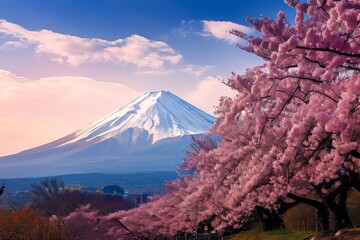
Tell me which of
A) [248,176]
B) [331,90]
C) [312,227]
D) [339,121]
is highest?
[331,90]

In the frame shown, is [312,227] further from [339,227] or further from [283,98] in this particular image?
[283,98]

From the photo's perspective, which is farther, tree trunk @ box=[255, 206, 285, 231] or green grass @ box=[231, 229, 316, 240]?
tree trunk @ box=[255, 206, 285, 231]

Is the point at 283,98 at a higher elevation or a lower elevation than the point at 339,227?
higher

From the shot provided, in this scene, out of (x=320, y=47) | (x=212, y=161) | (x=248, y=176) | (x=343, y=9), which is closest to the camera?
(x=343, y=9)

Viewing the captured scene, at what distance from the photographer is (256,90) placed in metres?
9.44

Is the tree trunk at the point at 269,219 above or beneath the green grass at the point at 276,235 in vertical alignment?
above

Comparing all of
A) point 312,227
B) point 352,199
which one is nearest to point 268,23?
point 352,199

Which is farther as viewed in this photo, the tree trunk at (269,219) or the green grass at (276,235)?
the tree trunk at (269,219)

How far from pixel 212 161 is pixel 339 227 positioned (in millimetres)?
5640

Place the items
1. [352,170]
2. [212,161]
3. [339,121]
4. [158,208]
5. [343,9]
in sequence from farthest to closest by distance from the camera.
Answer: [158,208] < [212,161] < [352,170] < [339,121] < [343,9]

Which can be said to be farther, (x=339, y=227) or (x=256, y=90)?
(x=339, y=227)

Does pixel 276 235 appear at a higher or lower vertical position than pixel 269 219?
lower

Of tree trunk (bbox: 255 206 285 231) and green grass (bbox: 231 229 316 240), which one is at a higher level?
tree trunk (bbox: 255 206 285 231)

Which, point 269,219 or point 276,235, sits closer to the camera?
point 276,235
